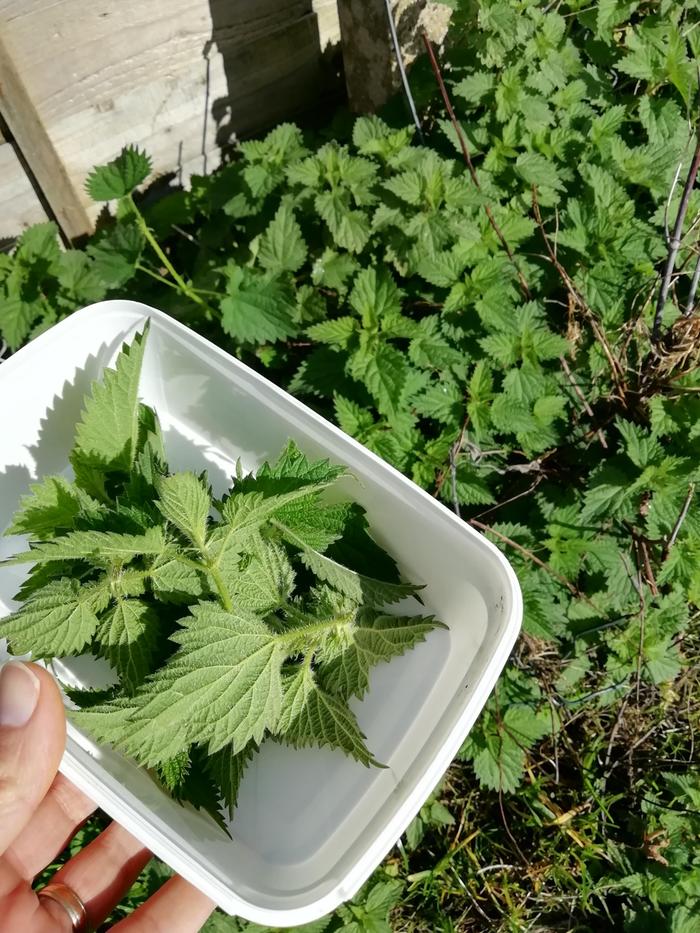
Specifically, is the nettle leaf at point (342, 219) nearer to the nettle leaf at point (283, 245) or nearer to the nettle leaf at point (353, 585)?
the nettle leaf at point (283, 245)

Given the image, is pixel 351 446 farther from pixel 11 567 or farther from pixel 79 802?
pixel 79 802

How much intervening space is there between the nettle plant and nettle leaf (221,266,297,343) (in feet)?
1.45

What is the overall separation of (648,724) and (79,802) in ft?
4.94

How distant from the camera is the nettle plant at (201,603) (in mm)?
1145

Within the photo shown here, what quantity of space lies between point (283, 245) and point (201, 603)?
1058 millimetres

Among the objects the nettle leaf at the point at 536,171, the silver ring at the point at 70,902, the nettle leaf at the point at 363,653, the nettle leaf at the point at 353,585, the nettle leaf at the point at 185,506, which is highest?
the nettle leaf at the point at 536,171

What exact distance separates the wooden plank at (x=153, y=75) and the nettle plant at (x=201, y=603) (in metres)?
0.99

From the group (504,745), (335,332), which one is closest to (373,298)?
(335,332)

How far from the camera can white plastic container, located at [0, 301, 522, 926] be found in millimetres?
1085

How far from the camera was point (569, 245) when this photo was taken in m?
1.78

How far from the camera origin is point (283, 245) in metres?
1.85

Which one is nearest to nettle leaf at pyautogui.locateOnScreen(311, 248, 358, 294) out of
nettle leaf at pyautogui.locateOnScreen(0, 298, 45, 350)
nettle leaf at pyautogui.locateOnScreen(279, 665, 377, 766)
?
nettle leaf at pyautogui.locateOnScreen(0, 298, 45, 350)

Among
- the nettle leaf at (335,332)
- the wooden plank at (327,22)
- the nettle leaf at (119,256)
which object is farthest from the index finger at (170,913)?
the wooden plank at (327,22)

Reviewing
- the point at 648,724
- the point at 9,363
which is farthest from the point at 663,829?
the point at 9,363
